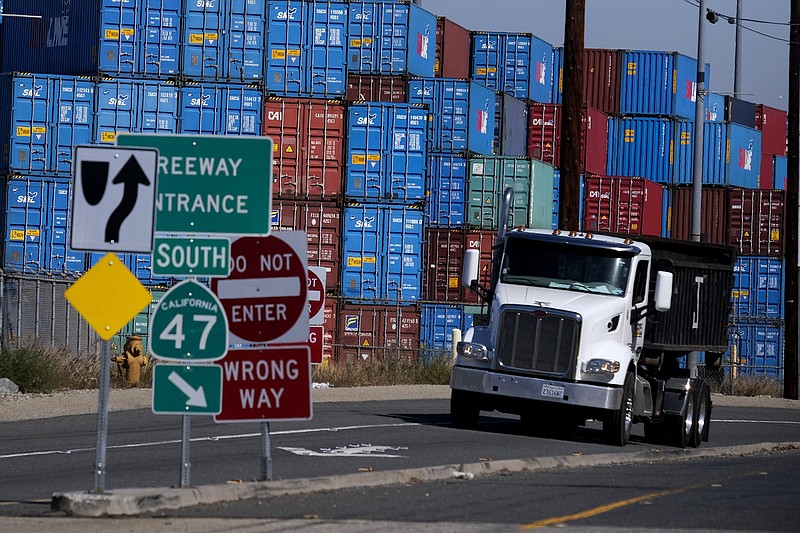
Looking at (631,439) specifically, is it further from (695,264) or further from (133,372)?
(133,372)

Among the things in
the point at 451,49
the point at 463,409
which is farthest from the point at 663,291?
the point at 451,49

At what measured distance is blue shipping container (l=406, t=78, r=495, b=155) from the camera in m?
43.1

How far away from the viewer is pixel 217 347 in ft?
34.9

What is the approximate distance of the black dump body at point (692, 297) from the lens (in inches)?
760

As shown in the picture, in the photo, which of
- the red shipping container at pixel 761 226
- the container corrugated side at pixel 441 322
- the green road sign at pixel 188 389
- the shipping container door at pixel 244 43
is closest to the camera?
the green road sign at pixel 188 389

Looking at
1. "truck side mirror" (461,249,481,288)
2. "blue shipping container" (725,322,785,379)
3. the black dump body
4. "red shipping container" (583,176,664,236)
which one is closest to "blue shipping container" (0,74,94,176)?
"red shipping container" (583,176,664,236)

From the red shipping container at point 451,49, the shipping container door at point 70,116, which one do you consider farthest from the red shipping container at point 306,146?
the red shipping container at point 451,49

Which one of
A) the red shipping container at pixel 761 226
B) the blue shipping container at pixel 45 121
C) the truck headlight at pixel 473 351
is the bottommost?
the truck headlight at pixel 473 351

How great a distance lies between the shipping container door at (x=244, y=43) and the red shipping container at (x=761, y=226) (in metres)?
17.8

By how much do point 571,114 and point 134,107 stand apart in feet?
52.5

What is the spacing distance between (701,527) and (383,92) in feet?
111

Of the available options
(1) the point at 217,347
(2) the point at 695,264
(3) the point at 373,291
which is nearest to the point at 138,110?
(3) the point at 373,291

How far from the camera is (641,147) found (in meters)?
52.4

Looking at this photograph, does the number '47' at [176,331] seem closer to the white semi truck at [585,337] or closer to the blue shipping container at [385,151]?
the white semi truck at [585,337]
